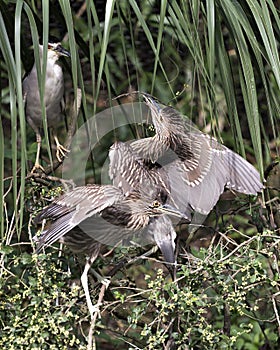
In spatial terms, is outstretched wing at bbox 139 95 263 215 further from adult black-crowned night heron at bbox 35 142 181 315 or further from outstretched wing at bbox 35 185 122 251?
outstretched wing at bbox 35 185 122 251

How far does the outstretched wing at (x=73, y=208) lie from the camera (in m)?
1.54

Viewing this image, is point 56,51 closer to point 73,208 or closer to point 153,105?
point 153,105

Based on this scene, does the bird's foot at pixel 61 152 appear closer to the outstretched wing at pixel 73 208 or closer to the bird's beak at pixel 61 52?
the bird's beak at pixel 61 52

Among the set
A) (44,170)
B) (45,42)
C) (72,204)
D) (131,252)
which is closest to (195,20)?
(45,42)

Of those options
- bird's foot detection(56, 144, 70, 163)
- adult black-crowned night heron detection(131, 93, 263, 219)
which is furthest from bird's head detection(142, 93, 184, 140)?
bird's foot detection(56, 144, 70, 163)

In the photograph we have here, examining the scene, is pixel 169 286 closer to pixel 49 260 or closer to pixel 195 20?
pixel 49 260

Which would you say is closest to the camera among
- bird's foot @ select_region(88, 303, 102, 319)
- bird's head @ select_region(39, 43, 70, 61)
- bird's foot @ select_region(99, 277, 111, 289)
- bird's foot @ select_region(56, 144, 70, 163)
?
bird's foot @ select_region(88, 303, 102, 319)

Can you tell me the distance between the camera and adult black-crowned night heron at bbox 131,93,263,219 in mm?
1752

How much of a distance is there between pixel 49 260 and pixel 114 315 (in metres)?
0.29

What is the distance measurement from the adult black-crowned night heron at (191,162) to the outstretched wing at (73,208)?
201 mm

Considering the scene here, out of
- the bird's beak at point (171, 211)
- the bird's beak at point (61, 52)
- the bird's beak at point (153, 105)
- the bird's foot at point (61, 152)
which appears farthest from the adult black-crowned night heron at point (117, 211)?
the bird's beak at point (61, 52)

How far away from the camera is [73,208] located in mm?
1585

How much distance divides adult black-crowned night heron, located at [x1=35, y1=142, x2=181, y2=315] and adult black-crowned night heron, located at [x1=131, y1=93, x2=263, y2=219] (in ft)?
0.17

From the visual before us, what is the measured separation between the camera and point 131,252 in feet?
5.74
